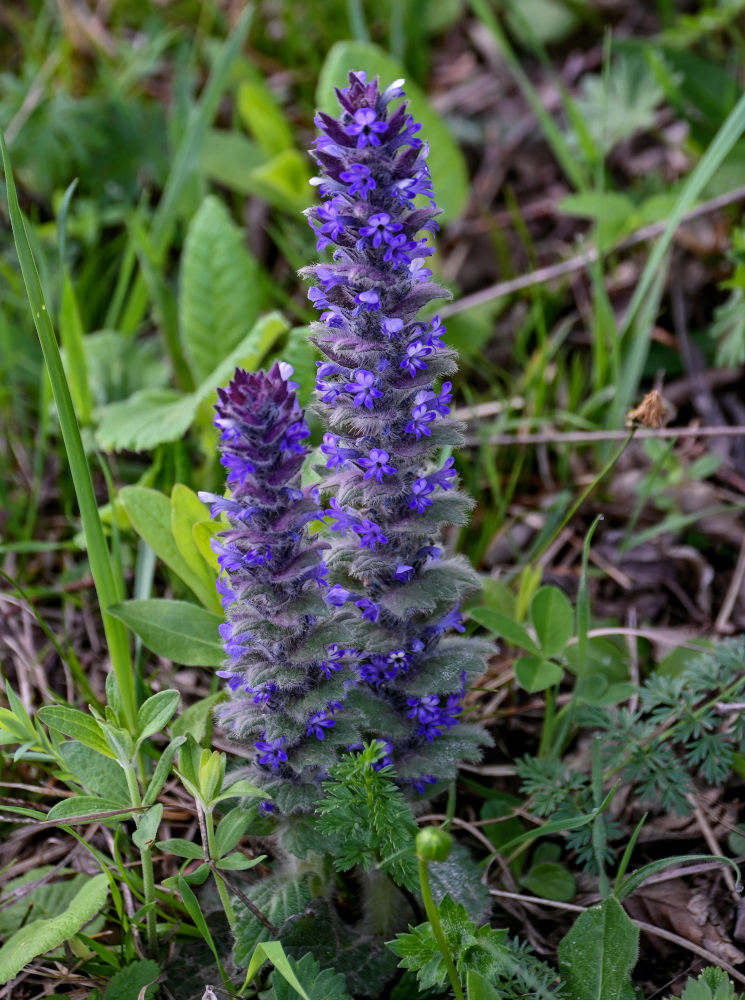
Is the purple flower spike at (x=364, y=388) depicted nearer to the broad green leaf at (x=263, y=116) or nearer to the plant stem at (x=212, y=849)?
the plant stem at (x=212, y=849)

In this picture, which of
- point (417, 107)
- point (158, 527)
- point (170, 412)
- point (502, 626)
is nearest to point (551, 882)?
point (502, 626)

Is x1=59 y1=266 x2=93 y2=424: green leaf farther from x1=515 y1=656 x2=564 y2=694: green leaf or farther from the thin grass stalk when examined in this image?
x1=515 y1=656 x2=564 y2=694: green leaf

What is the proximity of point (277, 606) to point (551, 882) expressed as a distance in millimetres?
1453

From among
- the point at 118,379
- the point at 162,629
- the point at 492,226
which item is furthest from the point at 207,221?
the point at 162,629

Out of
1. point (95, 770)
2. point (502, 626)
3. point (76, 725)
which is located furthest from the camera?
point (502, 626)

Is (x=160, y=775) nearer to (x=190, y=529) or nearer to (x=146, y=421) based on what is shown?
(x=190, y=529)

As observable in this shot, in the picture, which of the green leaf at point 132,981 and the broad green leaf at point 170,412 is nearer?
the green leaf at point 132,981

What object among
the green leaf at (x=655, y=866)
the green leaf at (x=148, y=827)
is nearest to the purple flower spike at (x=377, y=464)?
the green leaf at (x=148, y=827)

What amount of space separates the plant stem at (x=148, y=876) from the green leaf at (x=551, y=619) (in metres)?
1.42

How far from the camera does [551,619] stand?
331cm

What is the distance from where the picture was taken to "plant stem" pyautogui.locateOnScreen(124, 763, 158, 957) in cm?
264

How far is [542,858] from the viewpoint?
3230 mm

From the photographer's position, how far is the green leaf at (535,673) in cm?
316

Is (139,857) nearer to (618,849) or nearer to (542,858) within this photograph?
(542,858)
